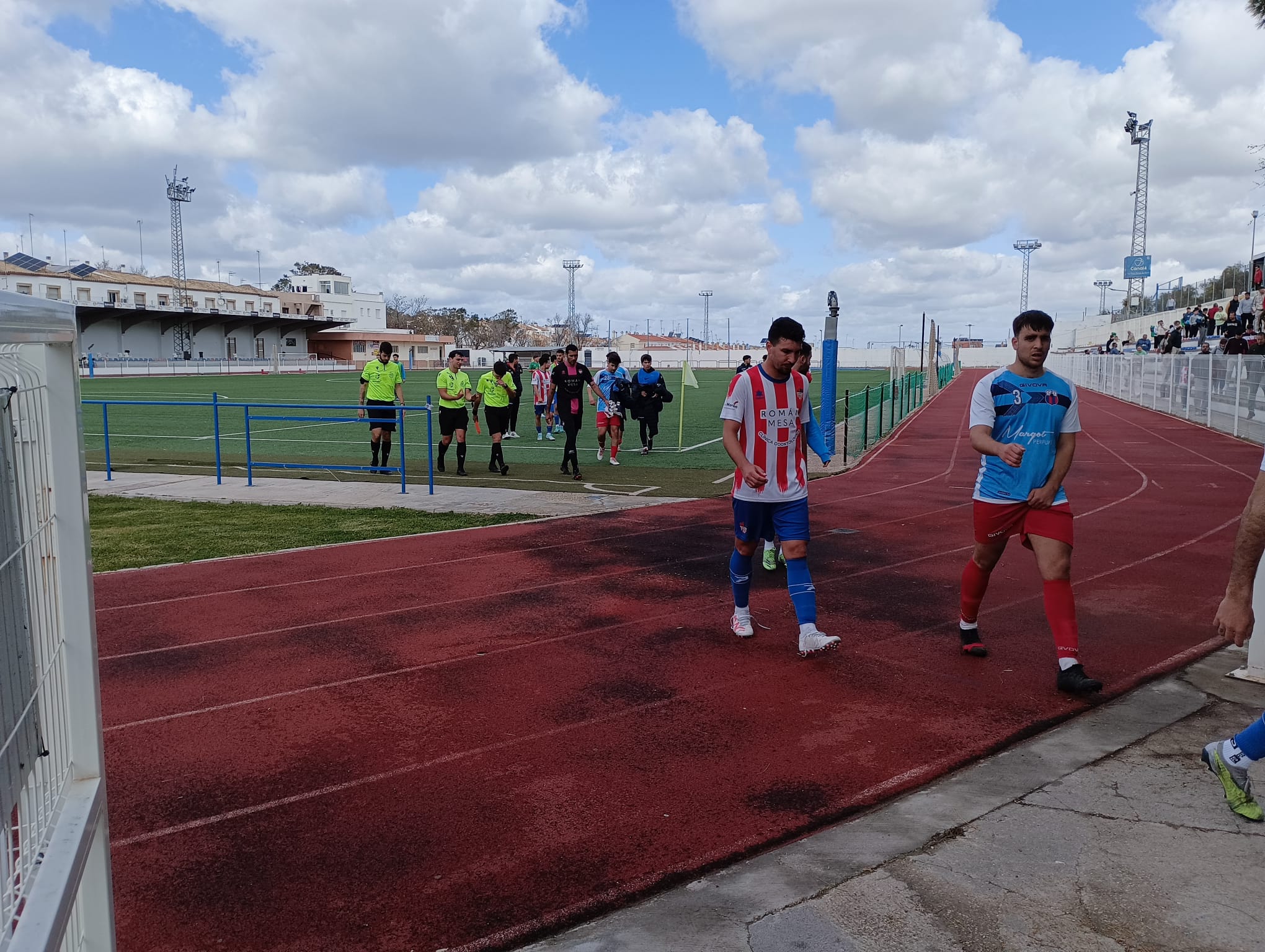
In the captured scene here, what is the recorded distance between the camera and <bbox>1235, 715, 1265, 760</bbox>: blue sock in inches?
135

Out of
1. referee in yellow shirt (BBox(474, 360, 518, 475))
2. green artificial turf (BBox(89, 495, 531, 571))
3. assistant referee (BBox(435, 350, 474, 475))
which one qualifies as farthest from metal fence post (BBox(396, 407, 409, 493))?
referee in yellow shirt (BBox(474, 360, 518, 475))

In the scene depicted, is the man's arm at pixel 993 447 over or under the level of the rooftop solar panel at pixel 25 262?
under

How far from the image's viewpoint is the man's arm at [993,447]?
16.3 feet

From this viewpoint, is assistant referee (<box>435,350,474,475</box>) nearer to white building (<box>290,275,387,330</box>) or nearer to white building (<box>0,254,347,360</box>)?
white building (<box>0,254,347,360</box>)

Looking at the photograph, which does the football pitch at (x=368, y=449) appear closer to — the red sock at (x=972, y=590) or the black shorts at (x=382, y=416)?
the black shorts at (x=382, y=416)

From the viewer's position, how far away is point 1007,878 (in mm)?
3254

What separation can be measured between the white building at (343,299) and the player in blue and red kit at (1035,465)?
391 feet

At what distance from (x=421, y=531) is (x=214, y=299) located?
4168 inches

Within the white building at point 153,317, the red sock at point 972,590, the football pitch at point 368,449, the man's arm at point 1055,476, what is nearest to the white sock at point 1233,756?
the man's arm at point 1055,476

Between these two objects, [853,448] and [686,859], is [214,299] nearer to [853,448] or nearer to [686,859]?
[853,448]

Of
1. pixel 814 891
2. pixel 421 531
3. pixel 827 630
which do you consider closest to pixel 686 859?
pixel 814 891

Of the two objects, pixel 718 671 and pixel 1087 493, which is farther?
pixel 1087 493

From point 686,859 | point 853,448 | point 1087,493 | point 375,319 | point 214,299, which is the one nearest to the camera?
point 686,859

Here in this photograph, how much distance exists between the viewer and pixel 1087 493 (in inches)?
492
